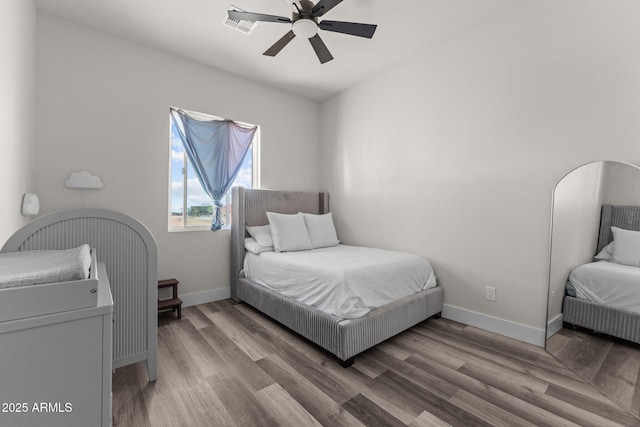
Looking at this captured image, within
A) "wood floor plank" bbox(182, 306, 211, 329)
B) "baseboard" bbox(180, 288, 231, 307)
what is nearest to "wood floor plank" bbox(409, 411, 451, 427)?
"wood floor plank" bbox(182, 306, 211, 329)

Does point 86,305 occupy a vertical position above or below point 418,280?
above

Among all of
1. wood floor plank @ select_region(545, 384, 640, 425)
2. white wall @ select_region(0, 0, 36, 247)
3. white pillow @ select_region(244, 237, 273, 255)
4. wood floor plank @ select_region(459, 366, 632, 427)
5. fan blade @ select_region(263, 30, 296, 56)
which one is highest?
fan blade @ select_region(263, 30, 296, 56)

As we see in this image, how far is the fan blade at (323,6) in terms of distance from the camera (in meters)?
1.86

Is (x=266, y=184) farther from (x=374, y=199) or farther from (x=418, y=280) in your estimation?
(x=418, y=280)

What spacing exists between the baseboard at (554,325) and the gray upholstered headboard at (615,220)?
1.95 ft

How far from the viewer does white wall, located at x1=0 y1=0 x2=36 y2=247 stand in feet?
4.98

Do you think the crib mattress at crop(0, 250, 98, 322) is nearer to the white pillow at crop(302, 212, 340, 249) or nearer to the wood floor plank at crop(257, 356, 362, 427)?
the wood floor plank at crop(257, 356, 362, 427)

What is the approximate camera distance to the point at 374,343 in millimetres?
2137

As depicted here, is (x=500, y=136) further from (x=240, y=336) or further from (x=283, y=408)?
(x=240, y=336)

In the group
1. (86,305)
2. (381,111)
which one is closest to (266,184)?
(381,111)

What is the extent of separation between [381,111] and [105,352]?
3.35m

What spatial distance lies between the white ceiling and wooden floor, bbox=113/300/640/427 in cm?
275

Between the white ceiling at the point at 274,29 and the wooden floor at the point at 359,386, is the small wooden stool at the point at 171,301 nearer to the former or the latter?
the wooden floor at the point at 359,386

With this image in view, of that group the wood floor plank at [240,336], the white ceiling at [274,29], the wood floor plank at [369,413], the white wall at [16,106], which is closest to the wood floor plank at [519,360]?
the wood floor plank at [369,413]
